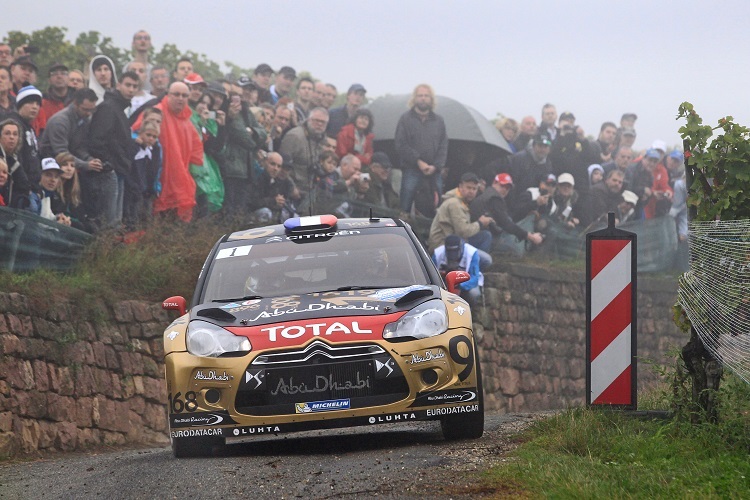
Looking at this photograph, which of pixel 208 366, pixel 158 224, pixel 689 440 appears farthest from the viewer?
pixel 158 224

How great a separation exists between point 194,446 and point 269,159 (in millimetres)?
11247

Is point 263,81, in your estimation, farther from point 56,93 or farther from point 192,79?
point 56,93

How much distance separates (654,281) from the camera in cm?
2872

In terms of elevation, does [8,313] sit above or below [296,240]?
below

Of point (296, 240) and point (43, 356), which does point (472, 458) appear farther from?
point (43, 356)

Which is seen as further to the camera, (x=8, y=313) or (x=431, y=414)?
(x=8, y=313)

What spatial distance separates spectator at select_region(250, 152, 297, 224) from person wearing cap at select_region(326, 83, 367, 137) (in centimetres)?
120

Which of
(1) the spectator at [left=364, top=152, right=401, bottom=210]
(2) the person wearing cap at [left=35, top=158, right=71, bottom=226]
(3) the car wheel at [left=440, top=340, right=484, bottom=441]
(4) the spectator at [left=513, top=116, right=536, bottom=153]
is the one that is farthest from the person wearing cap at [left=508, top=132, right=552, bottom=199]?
(3) the car wheel at [left=440, top=340, right=484, bottom=441]

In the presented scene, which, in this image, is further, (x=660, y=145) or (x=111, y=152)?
(x=660, y=145)

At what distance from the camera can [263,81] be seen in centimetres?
2053

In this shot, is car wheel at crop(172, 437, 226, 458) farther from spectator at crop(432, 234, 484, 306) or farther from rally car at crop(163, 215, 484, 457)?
spectator at crop(432, 234, 484, 306)

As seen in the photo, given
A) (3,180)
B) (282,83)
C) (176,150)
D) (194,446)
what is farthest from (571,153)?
(194,446)

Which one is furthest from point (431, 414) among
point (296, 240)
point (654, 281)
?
point (654, 281)

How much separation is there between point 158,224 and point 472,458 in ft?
37.9
